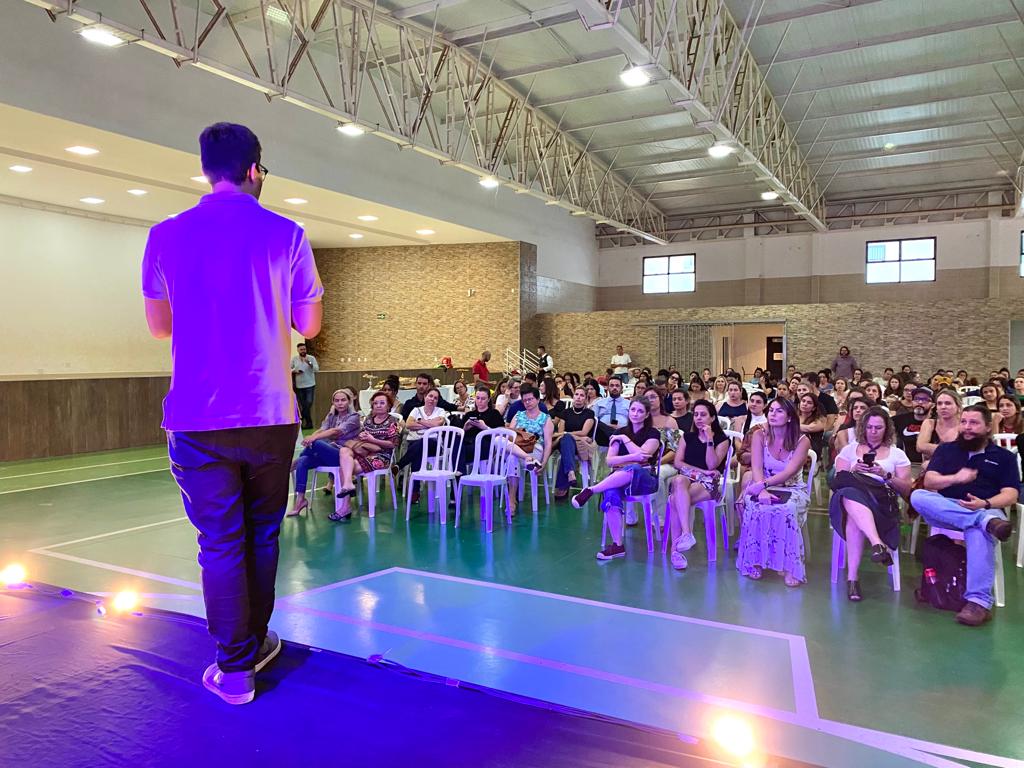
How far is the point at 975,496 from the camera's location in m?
4.00

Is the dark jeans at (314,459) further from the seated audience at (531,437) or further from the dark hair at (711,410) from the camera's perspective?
the dark hair at (711,410)

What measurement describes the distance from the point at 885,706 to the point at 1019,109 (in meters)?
14.5

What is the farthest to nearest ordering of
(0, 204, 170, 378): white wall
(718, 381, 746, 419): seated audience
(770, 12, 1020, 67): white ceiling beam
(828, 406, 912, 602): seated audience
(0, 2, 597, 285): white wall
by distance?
1. (0, 204, 170, 378): white wall
2. (770, 12, 1020, 67): white ceiling beam
3. (0, 2, 597, 285): white wall
4. (718, 381, 746, 419): seated audience
5. (828, 406, 912, 602): seated audience

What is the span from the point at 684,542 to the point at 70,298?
1234cm

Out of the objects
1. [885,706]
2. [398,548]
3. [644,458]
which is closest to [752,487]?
[644,458]

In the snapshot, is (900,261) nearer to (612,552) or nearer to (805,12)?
(805,12)

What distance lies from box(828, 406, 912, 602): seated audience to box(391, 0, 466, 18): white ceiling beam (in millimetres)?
6333

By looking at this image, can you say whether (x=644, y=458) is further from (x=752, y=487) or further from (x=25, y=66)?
(x=25, y=66)

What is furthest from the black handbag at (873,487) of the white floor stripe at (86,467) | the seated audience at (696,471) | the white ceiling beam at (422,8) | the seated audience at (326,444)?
the white floor stripe at (86,467)

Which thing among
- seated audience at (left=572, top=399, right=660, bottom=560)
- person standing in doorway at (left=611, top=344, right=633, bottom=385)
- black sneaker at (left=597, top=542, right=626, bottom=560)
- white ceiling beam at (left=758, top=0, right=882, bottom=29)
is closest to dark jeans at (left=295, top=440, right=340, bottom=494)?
seated audience at (left=572, top=399, right=660, bottom=560)

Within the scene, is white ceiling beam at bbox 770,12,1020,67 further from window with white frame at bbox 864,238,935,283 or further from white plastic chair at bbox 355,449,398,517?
white plastic chair at bbox 355,449,398,517

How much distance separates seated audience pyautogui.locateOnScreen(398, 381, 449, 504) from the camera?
6.71 metres

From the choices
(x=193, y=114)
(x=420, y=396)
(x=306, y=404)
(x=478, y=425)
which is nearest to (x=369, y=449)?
(x=478, y=425)

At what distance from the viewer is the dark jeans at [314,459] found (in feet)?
20.6
